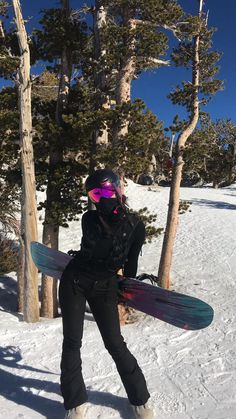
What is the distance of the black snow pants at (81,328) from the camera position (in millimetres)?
3756

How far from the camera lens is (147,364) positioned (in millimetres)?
5680

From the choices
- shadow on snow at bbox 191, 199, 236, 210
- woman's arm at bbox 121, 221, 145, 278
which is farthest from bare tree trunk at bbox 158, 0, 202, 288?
shadow on snow at bbox 191, 199, 236, 210

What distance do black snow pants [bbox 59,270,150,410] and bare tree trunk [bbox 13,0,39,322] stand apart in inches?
221

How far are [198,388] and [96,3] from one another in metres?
8.41

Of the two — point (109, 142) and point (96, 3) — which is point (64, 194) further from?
point (96, 3)

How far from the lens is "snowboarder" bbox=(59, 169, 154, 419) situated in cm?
370

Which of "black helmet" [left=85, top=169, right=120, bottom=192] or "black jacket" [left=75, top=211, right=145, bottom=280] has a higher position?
"black helmet" [left=85, top=169, right=120, bottom=192]

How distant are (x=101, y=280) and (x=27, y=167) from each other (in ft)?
20.4

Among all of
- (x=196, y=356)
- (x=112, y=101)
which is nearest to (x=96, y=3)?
(x=112, y=101)

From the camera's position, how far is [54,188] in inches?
421

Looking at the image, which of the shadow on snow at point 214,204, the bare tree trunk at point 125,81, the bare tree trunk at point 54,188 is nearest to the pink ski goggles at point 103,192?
the bare tree trunk at point 125,81

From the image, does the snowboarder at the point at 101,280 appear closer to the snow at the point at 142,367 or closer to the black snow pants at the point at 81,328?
the black snow pants at the point at 81,328

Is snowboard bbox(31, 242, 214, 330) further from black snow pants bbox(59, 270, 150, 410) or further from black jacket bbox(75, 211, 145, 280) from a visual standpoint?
black jacket bbox(75, 211, 145, 280)

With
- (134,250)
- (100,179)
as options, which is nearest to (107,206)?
(100,179)
